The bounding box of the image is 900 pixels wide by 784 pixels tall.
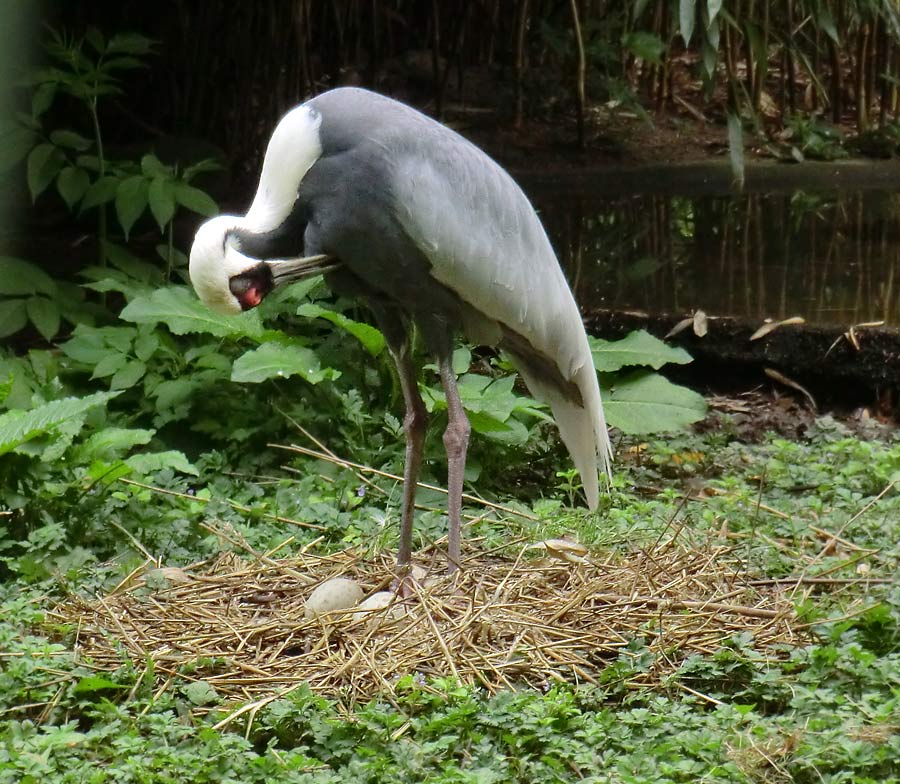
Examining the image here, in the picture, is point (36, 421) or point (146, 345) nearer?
point (36, 421)

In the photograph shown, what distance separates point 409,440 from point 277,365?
1.05m

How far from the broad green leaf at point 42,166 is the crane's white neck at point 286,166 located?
243cm

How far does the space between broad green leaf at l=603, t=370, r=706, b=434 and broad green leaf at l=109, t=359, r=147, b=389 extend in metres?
2.01

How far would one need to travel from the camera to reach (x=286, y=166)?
3764 millimetres

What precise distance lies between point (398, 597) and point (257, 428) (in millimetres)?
1651

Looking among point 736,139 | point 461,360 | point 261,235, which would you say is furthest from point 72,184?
point 736,139

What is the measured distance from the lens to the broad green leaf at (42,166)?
5902 millimetres

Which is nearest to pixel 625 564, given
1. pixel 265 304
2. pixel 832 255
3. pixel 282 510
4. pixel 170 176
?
pixel 282 510

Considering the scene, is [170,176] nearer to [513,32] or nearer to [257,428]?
[257,428]

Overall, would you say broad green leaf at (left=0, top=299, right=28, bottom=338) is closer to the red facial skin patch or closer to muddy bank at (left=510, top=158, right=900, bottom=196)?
Result: the red facial skin patch

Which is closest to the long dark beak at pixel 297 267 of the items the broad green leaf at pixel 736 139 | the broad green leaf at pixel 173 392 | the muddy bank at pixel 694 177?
the broad green leaf at pixel 173 392

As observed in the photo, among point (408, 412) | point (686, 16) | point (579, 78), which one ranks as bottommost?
point (408, 412)

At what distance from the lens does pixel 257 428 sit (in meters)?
5.30

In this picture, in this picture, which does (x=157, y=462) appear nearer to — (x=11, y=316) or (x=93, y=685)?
(x=93, y=685)
